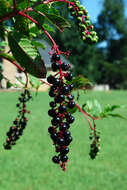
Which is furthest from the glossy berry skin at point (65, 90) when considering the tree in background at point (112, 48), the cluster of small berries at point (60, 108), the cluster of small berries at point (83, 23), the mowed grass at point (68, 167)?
the tree in background at point (112, 48)

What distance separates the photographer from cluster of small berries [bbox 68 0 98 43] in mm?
722

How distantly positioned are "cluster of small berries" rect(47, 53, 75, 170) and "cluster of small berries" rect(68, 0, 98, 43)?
8cm

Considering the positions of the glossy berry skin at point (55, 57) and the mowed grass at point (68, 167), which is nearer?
the glossy berry skin at point (55, 57)

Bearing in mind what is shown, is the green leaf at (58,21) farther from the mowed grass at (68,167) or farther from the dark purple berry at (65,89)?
the mowed grass at (68,167)

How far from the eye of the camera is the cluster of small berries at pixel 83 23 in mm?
722

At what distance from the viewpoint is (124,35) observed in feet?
158

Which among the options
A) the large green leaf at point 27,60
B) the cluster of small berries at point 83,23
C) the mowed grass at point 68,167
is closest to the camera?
the large green leaf at point 27,60

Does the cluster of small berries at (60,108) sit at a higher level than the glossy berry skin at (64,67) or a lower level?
lower

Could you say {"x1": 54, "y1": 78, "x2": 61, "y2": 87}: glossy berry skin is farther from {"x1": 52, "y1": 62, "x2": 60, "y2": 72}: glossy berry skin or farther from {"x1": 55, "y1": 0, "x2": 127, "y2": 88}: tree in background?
{"x1": 55, "y1": 0, "x2": 127, "y2": 88}: tree in background

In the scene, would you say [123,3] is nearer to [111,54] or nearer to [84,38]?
[111,54]

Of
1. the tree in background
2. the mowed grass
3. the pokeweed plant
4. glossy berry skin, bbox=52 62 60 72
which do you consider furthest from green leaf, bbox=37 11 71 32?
the tree in background

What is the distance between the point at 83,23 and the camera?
756mm

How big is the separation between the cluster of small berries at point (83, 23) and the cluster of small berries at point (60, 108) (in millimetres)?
84

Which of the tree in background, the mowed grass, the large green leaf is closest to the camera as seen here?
the large green leaf
